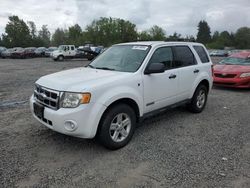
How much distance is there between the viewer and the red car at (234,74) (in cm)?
857

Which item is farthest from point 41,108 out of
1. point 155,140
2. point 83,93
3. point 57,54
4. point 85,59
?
point 85,59

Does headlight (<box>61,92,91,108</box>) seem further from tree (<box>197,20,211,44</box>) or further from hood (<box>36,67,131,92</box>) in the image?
tree (<box>197,20,211,44</box>)

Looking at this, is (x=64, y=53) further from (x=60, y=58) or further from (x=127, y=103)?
(x=127, y=103)

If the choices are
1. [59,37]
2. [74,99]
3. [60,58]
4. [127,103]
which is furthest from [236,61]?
[59,37]

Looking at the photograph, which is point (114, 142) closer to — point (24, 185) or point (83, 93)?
point (83, 93)

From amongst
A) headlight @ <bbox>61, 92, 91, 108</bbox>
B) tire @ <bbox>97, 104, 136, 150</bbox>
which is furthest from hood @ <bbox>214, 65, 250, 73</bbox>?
headlight @ <bbox>61, 92, 91, 108</bbox>

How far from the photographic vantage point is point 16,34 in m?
58.2

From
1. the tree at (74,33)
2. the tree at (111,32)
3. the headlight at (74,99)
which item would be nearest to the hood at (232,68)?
the headlight at (74,99)

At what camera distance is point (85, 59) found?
2995cm

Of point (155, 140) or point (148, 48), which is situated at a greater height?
point (148, 48)

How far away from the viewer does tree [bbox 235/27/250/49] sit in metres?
84.4

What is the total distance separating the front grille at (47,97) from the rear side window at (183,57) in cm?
266

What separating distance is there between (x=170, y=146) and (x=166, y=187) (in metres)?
1.15

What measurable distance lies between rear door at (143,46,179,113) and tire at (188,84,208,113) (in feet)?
2.90
